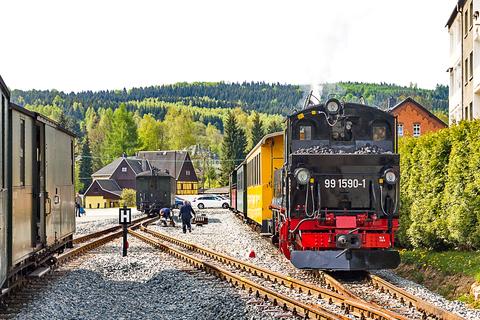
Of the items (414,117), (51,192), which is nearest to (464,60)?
(414,117)

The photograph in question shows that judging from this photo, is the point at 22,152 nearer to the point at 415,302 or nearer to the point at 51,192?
the point at 51,192

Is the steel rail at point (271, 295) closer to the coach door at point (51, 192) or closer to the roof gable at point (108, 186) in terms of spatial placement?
the coach door at point (51, 192)

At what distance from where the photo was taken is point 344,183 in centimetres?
1397

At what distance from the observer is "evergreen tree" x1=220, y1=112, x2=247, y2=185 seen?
9825 centimetres

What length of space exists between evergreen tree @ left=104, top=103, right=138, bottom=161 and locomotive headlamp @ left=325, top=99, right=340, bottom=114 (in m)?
98.9

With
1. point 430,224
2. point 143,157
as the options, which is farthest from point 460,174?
point 143,157

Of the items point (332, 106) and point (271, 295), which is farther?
point (332, 106)

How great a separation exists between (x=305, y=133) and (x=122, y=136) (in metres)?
101

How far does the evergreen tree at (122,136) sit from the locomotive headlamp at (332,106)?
98.9 m

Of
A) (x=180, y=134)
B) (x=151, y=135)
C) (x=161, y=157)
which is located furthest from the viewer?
(x=180, y=134)

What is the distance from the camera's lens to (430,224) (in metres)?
16.7

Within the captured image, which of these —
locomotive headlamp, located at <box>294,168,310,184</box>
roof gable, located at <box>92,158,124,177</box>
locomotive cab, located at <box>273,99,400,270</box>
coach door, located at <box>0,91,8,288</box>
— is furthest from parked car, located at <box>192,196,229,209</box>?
coach door, located at <box>0,91,8,288</box>

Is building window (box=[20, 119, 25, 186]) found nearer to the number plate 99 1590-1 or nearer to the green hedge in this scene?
the number plate 99 1590-1

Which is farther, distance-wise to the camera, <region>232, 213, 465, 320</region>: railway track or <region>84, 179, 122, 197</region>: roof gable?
<region>84, 179, 122, 197</region>: roof gable
